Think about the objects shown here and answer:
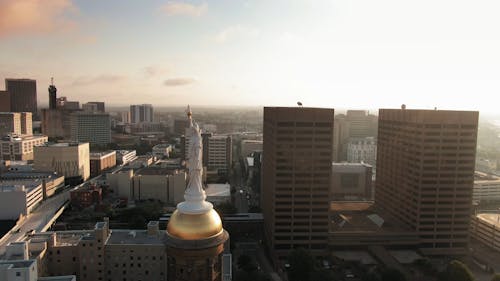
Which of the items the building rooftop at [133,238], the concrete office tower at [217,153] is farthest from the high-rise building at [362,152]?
the building rooftop at [133,238]

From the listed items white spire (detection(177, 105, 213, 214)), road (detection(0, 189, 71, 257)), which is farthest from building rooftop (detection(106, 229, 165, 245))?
white spire (detection(177, 105, 213, 214))

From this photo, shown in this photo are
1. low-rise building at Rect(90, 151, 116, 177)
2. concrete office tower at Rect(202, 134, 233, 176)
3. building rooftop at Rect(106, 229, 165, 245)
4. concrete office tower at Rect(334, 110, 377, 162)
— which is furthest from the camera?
concrete office tower at Rect(334, 110, 377, 162)

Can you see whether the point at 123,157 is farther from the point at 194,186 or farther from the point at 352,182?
the point at 194,186

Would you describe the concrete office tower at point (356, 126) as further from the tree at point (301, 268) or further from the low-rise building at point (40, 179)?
the tree at point (301, 268)

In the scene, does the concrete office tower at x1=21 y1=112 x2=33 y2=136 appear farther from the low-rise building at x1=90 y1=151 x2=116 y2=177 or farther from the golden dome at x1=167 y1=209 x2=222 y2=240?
the golden dome at x1=167 y1=209 x2=222 y2=240

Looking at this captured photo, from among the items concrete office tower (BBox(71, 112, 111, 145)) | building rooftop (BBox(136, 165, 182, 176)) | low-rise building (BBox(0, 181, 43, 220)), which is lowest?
low-rise building (BBox(0, 181, 43, 220))

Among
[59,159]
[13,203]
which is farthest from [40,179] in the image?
[13,203]
